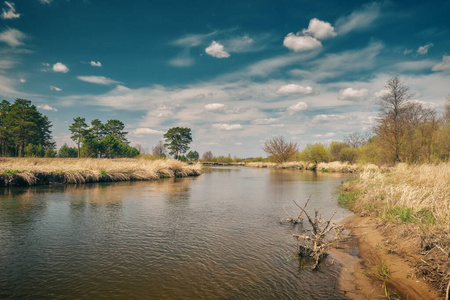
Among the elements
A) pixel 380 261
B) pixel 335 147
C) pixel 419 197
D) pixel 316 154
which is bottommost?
pixel 380 261

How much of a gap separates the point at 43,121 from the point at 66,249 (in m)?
64.1

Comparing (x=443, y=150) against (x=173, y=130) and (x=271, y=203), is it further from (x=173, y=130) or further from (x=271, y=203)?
(x=173, y=130)

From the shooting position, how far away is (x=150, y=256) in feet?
19.5

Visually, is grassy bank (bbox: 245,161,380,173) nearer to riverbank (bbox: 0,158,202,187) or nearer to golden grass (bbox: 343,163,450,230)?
golden grass (bbox: 343,163,450,230)

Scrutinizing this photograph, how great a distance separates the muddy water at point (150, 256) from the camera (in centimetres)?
442

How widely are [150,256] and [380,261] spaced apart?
5.92 metres

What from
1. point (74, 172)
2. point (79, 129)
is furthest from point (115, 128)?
point (74, 172)

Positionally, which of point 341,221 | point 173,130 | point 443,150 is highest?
point 173,130

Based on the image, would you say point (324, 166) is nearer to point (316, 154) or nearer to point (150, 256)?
point (316, 154)

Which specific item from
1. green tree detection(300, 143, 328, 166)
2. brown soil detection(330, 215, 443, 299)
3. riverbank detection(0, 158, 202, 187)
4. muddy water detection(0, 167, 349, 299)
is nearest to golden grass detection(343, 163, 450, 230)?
brown soil detection(330, 215, 443, 299)

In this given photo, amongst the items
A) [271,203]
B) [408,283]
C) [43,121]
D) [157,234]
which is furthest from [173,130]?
[408,283]

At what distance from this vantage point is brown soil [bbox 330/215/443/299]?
4.40 metres

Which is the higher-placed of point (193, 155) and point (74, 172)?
point (193, 155)

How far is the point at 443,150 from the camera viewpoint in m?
22.3
